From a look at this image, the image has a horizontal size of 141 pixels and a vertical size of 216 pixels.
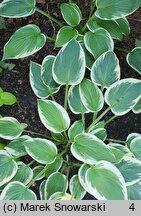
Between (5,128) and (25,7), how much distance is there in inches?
22.5

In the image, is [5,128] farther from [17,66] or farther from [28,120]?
[17,66]

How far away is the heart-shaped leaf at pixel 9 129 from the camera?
60.6 inches

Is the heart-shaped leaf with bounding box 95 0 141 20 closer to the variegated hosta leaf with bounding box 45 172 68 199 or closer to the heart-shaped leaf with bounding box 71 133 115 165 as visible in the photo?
the heart-shaped leaf with bounding box 71 133 115 165

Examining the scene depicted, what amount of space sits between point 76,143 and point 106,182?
0.20 meters

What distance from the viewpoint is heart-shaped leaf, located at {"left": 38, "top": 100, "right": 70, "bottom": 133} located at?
4.84 feet

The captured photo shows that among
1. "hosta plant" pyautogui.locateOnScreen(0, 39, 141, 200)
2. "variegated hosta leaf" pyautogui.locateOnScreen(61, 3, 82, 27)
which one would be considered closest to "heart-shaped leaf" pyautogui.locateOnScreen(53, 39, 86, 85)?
"hosta plant" pyautogui.locateOnScreen(0, 39, 141, 200)

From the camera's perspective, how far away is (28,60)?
1837mm

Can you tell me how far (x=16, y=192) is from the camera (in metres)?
1.40

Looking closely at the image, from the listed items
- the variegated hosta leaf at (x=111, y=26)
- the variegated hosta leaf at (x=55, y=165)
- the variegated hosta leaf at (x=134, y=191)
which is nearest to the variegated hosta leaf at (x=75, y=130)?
the variegated hosta leaf at (x=55, y=165)

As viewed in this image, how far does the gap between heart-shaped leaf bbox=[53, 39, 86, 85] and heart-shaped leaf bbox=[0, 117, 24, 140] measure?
10.8 inches

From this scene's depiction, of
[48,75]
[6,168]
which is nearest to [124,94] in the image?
[48,75]

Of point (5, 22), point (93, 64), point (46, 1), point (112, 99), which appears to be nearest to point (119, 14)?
point (93, 64)

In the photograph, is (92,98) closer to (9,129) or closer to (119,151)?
(119,151)

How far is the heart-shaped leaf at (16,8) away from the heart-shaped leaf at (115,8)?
320 mm
